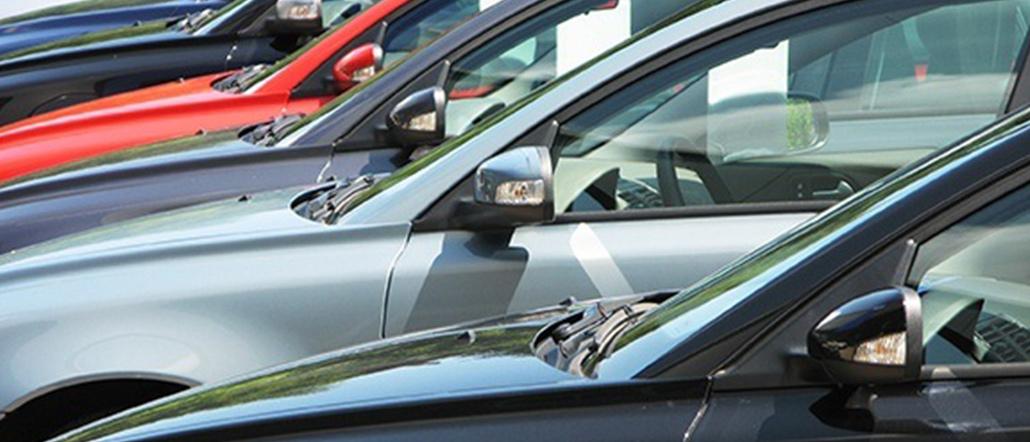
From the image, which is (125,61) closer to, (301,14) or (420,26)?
(301,14)

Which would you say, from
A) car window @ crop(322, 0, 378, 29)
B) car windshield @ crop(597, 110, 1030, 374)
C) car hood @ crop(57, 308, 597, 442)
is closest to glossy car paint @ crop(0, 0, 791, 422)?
car hood @ crop(57, 308, 597, 442)

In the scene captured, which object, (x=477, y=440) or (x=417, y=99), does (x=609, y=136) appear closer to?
(x=417, y=99)

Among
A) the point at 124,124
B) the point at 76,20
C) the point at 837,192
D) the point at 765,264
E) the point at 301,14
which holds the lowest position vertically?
the point at 76,20

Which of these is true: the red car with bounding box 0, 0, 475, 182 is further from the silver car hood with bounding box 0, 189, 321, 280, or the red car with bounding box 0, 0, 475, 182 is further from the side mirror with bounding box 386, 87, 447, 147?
the silver car hood with bounding box 0, 189, 321, 280

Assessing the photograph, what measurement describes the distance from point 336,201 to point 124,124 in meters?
2.98

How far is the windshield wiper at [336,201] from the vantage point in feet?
17.3

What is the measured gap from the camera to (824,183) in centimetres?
501

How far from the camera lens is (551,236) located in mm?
4875

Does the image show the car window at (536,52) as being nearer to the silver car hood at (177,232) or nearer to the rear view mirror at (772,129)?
the silver car hood at (177,232)

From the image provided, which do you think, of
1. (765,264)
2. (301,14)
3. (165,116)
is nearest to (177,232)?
(765,264)

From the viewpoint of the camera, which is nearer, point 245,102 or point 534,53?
point 534,53

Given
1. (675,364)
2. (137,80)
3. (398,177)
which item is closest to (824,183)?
(398,177)

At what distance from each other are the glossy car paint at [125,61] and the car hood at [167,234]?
173 inches

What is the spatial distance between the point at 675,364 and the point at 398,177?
224 cm
